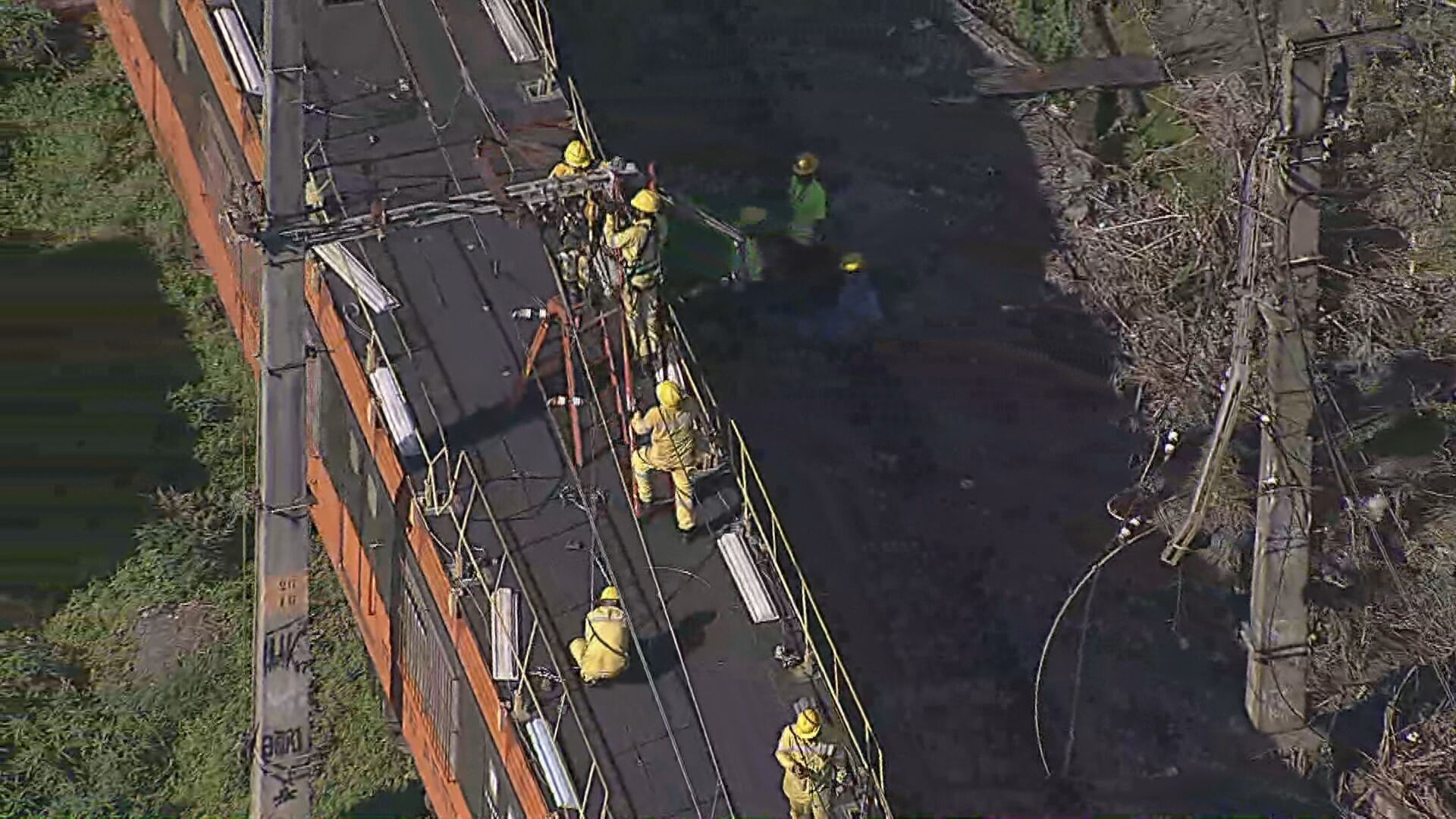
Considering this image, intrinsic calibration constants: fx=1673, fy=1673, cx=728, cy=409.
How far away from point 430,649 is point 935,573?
9443 millimetres

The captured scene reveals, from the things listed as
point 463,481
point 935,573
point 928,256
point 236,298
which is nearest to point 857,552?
point 935,573

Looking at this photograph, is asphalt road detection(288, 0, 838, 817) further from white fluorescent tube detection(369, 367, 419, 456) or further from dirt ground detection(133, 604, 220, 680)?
dirt ground detection(133, 604, 220, 680)

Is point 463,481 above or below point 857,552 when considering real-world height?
above

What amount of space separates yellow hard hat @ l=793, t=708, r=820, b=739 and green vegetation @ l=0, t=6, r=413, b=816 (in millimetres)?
8043

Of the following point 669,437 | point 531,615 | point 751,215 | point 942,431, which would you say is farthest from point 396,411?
point 942,431

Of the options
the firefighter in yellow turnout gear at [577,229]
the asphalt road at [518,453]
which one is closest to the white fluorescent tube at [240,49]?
the asphalt road at [518,453]

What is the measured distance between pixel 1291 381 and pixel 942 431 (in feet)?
24.7

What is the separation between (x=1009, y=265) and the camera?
2853cm

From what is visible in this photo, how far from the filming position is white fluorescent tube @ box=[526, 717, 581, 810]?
56.5ft

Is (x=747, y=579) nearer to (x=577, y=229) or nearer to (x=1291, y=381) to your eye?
(x=577, y=229)

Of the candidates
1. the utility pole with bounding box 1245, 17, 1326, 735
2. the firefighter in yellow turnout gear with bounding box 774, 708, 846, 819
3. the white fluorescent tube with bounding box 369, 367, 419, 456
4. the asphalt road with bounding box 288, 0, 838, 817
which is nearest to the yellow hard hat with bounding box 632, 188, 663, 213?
the asphalt road with bounding box 288, 0, 838, 817

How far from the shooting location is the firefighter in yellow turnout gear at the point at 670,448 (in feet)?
61.0

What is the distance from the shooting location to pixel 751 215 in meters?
27.6

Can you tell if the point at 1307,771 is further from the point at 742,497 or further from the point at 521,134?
the point at 521,134
